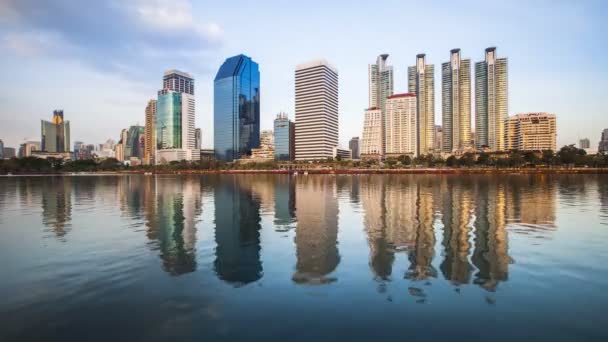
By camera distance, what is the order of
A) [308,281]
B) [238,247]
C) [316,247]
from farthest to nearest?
[238,247] < [316,247] < [308,281]

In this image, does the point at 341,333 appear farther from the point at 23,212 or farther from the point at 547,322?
the point at 23,212

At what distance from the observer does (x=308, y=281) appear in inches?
639

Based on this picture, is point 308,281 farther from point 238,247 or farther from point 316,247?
point 238,247

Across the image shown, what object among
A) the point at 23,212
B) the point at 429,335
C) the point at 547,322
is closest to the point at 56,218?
the point at 23,212

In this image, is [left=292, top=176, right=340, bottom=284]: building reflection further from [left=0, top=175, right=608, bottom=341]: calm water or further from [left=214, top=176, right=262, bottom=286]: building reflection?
[left=214, top=176, right=262, bottom=286]: building reflection

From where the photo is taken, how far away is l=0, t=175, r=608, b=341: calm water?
454 inches

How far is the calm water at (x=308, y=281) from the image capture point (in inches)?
454

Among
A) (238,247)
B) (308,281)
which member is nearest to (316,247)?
(238,247)

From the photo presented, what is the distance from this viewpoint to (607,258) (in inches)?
773

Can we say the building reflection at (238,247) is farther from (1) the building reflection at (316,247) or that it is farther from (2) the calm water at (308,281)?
(1) the building reflection at (316,247)

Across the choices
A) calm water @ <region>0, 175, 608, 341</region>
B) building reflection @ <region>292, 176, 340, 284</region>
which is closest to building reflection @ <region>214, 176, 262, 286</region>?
calm water @ <region>0, 175, 608, 341</region>

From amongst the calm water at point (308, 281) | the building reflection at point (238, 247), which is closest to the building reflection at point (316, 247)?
the calm water at point (308, 281)

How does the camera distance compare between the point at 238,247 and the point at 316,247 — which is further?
the point at 238,247

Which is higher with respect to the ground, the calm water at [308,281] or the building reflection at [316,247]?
the calm water at [308,281]
